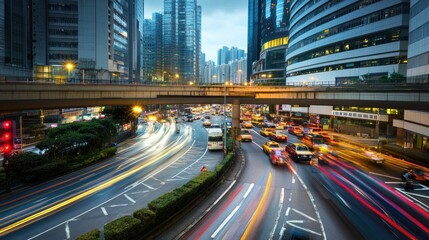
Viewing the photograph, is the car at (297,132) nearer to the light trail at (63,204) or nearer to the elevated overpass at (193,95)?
the elevated overpass at (193,95)

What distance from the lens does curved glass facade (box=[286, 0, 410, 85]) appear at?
2314 inches

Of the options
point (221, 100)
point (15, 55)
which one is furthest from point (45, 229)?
point (15, 55)

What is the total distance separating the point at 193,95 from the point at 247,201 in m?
26.2

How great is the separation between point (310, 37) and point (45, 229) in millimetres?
87750

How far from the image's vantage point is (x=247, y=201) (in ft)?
64.5

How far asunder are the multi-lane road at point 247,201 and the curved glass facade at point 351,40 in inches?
1033

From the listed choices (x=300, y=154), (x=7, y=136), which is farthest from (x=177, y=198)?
(x=300, y=154)

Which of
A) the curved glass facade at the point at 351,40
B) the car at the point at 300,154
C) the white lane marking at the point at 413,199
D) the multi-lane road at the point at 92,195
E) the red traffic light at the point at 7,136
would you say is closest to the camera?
the multi-lane road at the point at 92,195

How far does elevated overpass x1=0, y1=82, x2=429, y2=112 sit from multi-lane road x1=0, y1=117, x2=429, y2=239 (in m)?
7.73

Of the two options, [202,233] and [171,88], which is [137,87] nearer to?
[171,88]

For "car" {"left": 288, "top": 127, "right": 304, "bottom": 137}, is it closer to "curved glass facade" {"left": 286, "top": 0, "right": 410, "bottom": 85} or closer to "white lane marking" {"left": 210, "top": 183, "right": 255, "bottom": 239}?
"curved glass facade" {"left": 286, "top": 0, "right": 410, "bottom": 85}

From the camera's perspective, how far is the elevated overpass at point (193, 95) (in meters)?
28.6

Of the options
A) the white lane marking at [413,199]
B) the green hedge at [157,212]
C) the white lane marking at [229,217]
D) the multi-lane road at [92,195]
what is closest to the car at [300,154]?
the multi-lane road at [92,195]

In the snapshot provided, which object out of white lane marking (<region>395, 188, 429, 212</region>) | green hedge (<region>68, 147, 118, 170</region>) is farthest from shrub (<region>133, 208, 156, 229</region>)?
green hedge (<region>68, 147, 118, 170</region>)
